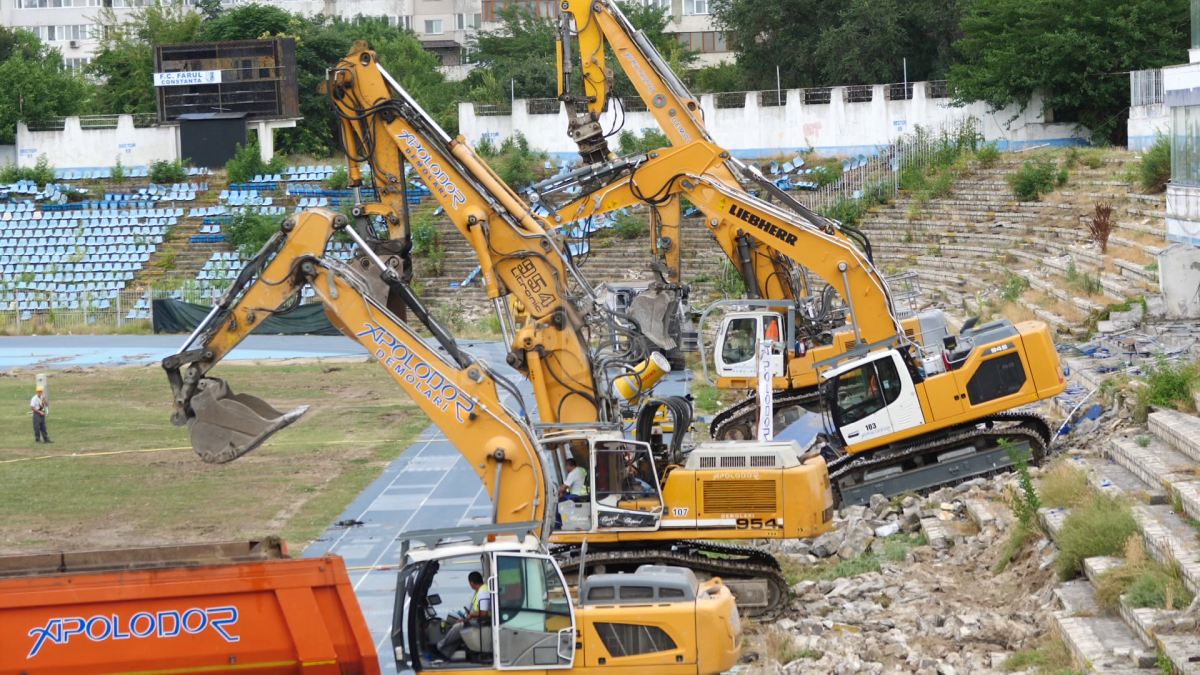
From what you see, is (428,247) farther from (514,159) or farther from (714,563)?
(714,563)

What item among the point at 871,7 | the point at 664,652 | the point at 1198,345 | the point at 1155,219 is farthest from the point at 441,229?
the point at 664,652

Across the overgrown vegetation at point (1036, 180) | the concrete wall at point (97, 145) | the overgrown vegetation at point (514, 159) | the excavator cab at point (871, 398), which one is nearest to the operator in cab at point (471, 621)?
the excavator cab at point (871, 398)

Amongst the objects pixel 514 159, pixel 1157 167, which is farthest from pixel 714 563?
pixel 514 159

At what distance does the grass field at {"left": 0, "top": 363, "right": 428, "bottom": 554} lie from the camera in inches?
771

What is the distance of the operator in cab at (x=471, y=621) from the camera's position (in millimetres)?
11352

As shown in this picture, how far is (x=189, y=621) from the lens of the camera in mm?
11039

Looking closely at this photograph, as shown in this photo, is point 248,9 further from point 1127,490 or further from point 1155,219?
point 1127,490

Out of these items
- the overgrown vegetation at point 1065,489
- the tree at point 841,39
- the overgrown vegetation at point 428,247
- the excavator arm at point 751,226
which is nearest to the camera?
the overgrown vegetation at point 1065,489

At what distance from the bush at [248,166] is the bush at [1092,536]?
1909 inches

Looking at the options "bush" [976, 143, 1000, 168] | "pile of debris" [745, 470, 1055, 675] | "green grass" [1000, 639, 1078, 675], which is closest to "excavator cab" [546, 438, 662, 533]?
"pile of debris" [745, 470, 1055, 675]

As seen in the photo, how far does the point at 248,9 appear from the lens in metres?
74.8

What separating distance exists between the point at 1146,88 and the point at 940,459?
2624 cm

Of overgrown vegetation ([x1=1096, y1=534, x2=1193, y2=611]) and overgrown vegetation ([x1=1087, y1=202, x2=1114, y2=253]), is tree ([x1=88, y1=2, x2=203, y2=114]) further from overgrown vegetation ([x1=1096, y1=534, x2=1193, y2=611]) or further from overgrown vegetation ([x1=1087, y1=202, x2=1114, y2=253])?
overgrown vegetation ([x1=1096, y1=534, x2=1193, y2=611])

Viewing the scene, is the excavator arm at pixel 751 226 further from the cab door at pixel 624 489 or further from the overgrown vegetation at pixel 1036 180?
the overgrown vegetation at pixel 1036 180
